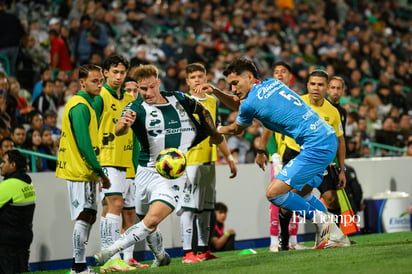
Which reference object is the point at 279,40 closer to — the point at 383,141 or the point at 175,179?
the point at 383,141

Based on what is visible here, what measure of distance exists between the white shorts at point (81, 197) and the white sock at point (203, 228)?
71.3 inches

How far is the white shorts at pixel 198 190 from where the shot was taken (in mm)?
11250

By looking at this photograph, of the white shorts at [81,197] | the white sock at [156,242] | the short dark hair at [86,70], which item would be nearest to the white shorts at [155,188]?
the white sock at [156,242]

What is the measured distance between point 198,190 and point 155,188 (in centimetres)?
181

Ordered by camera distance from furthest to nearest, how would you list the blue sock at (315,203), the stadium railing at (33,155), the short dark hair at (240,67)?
the stadium railing at (33,155)
the blue sock at (315,203)
the short dark hair at (240,67)

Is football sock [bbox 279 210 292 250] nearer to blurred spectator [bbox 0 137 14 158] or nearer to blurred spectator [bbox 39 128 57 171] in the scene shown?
blurred spectator [bbox 0 137 14 158]

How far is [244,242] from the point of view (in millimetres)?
14906

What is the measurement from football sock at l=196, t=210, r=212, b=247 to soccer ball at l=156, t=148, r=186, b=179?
1.97 metres

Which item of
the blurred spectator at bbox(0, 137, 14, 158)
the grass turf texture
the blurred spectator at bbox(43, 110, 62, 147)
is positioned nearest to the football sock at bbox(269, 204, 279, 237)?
the grass turf texture

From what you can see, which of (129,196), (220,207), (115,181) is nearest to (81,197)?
(115,181)

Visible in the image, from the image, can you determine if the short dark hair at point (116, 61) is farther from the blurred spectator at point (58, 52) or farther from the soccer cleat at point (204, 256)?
the blurred spectator at point (58, 52)

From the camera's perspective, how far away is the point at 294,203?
32.2ft

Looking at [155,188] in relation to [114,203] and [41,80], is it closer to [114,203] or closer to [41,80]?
[114,203]

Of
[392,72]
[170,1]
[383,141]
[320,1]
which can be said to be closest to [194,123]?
[383,141]
